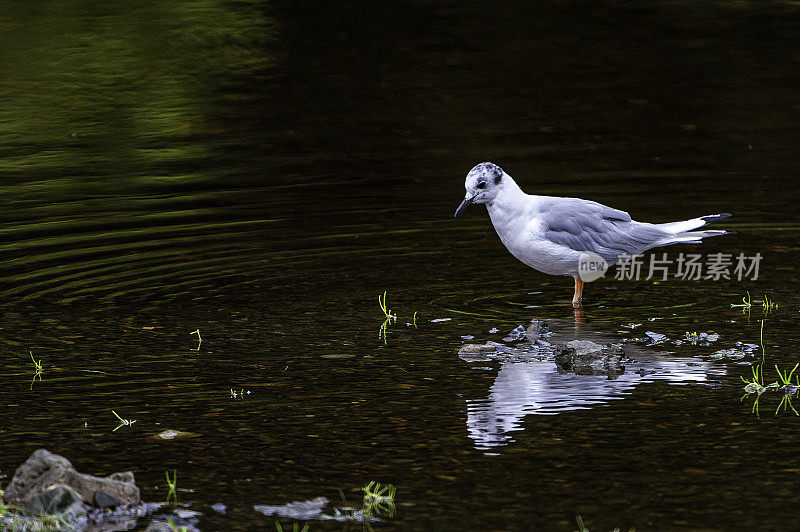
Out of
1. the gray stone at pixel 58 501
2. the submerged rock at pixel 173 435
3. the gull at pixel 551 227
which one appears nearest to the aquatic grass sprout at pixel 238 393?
the submerged rock at pixel 173 435

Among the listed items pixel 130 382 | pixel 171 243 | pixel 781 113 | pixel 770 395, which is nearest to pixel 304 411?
pixel 130 382

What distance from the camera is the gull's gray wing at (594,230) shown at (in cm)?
1023

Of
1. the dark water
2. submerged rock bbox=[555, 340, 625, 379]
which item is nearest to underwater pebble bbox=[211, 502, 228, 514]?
the dark water

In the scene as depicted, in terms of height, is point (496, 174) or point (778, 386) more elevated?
point (496, 174)

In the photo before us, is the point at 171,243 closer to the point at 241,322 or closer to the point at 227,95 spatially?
the point at 241,322

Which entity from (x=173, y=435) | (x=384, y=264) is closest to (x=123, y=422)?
(x=173, y=435)

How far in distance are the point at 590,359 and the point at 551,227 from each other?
75.5 inches

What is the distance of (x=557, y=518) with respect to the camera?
611 cm

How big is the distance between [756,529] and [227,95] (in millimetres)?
15532

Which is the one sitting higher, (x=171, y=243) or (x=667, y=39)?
(x=667, y=39)

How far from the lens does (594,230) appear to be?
34.5 ft

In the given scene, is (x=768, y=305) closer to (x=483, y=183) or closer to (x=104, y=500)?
(x=483, y=183)

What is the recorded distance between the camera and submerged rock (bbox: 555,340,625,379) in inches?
335

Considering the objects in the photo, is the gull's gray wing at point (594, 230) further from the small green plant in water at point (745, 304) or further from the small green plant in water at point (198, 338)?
the small green plant in water at point (198, 338)
